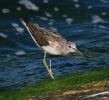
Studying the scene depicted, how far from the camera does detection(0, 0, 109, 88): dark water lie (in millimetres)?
19000

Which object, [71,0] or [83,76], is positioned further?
[71,0]

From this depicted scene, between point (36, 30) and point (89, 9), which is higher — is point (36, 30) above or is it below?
above

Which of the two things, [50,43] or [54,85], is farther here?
[50,43]

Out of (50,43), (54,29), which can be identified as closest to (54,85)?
(50,43)

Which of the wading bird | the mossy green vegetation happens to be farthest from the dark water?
the mossy green vegetation

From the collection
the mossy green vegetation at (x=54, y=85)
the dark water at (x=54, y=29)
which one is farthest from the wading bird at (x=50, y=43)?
the mossy green vegetation at (x=54, y=85)

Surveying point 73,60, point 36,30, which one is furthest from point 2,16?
point 36,30

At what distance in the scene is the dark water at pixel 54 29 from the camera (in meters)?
19.0

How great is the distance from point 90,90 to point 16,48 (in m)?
10.4

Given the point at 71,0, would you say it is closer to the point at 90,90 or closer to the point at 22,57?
the point at 22,57

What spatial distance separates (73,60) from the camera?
66.5 feet

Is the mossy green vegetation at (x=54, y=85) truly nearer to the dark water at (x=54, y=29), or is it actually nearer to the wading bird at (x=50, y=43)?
the wading bird at (x=50, y=43)

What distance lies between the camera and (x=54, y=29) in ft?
84.0

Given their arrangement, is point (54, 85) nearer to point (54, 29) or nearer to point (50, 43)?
point (50, 43)
